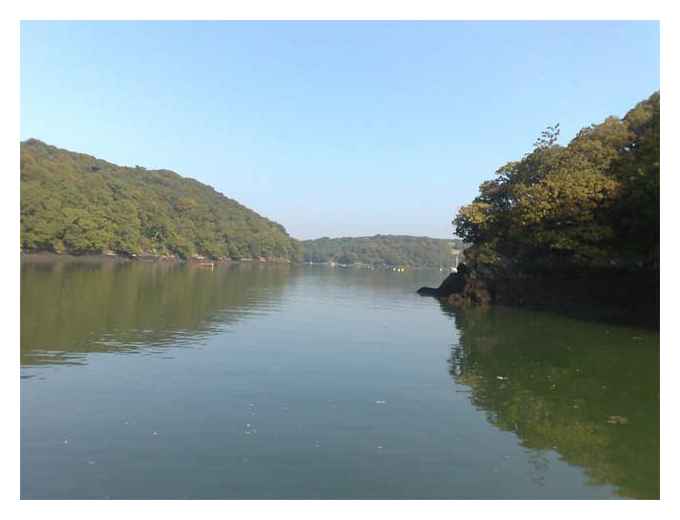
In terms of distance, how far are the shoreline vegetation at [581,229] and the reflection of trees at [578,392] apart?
7.84 m

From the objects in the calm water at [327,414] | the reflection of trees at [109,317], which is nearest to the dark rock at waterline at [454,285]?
the reflection of trees at [109,317]

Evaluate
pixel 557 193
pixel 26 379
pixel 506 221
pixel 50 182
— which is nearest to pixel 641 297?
pixel 557 193

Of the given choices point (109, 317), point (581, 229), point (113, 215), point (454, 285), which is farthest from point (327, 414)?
point (113, 215)

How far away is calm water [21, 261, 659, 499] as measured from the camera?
8.02m

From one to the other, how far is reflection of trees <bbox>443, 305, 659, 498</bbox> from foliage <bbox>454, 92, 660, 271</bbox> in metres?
7.75

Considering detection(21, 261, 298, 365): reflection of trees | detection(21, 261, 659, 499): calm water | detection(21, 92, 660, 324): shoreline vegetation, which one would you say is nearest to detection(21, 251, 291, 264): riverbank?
detection(21, 261, 298, 365): reflection of trees

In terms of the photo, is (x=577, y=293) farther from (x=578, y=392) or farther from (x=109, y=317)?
(x=109, y=317)

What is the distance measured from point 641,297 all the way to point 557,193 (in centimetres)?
840

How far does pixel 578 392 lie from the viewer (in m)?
13.9

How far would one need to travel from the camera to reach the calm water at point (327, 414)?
8.02 metres

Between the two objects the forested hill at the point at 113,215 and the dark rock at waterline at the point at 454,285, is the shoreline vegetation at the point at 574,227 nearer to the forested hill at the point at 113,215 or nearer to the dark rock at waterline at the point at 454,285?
the dark rock at waterline at the point at 454,285

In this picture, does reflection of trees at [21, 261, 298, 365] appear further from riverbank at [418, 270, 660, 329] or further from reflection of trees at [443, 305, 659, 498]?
riverbank at [418, 270, 660, 329]

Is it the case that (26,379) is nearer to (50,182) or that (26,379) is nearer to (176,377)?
(176,377)

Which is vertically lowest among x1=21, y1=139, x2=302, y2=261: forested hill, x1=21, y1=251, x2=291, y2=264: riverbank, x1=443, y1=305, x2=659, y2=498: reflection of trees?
x1=443, y1=305, x2=659, y2=498: reflection of trees
